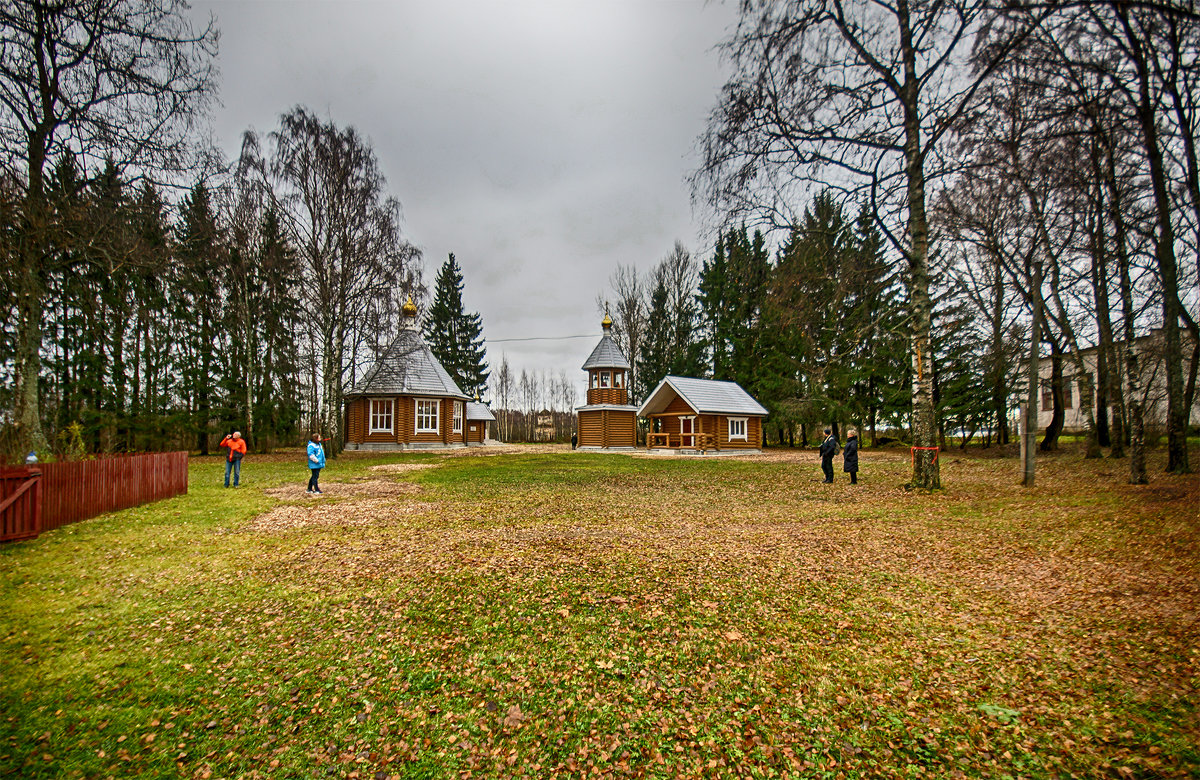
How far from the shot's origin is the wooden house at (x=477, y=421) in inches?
1688

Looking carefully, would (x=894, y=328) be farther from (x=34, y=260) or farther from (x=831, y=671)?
(x=34, y=260)

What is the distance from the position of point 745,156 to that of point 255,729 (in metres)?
12.5

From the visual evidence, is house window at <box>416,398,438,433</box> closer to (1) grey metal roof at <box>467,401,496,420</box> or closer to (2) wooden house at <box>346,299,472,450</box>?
(2) wooden house at <box>346,299,472,450</box>

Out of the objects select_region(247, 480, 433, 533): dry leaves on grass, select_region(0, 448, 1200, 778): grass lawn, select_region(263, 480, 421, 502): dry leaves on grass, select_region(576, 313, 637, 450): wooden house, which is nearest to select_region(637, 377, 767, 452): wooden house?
select_region(576, 313, 637, 450): wooden house

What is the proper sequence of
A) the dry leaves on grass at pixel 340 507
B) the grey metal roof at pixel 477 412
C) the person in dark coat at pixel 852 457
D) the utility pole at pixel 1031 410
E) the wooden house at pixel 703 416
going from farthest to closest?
the grey metal roof at pixel 477 412
the wooden house at pixel 703 416
the person in dark coat at pixel 852 457
the utility pole at pixel 1031 410
the dry leaves on grass at pixel 340 507

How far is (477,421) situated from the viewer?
44000mm

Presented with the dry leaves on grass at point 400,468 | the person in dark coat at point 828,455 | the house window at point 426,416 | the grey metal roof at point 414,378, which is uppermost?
the grey metal roof at point 414,378

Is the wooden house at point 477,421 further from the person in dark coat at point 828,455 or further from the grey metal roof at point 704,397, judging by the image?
the person in dark coat at point 828,455

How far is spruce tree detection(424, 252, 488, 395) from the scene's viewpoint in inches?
2024

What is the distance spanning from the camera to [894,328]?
11.9 meters

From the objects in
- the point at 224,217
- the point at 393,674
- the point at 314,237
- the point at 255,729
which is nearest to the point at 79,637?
the point at 255,729

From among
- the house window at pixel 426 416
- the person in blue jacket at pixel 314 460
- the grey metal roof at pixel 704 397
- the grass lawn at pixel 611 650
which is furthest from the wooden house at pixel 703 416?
the grass lawn at pixel 611 650

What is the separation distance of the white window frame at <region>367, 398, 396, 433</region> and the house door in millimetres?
18727

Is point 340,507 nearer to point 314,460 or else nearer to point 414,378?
point 314,460
